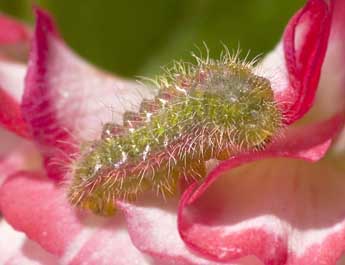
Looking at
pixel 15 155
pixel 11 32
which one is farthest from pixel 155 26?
pixel 15 155

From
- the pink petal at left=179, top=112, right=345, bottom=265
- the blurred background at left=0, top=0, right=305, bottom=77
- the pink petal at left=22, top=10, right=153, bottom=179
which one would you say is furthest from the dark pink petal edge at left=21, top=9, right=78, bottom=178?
the blurred background at left=0, top=0, right=305, bottom=77

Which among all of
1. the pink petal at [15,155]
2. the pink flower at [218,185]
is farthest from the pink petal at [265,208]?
the pink petal at [15,155]

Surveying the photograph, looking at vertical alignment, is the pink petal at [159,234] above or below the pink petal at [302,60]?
below

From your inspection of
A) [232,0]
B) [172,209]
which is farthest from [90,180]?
[232,0]

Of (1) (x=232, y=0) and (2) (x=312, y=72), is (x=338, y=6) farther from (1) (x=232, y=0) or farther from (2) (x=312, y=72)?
(1) (x=232, y=0)

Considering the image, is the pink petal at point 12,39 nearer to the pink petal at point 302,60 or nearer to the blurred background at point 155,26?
the blurred background at point 155,26

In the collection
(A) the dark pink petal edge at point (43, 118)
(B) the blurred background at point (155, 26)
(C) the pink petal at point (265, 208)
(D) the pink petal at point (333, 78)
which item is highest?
(D) the pink petal at point (333, 78)

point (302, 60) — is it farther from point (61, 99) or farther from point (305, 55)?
point (61, 99)
